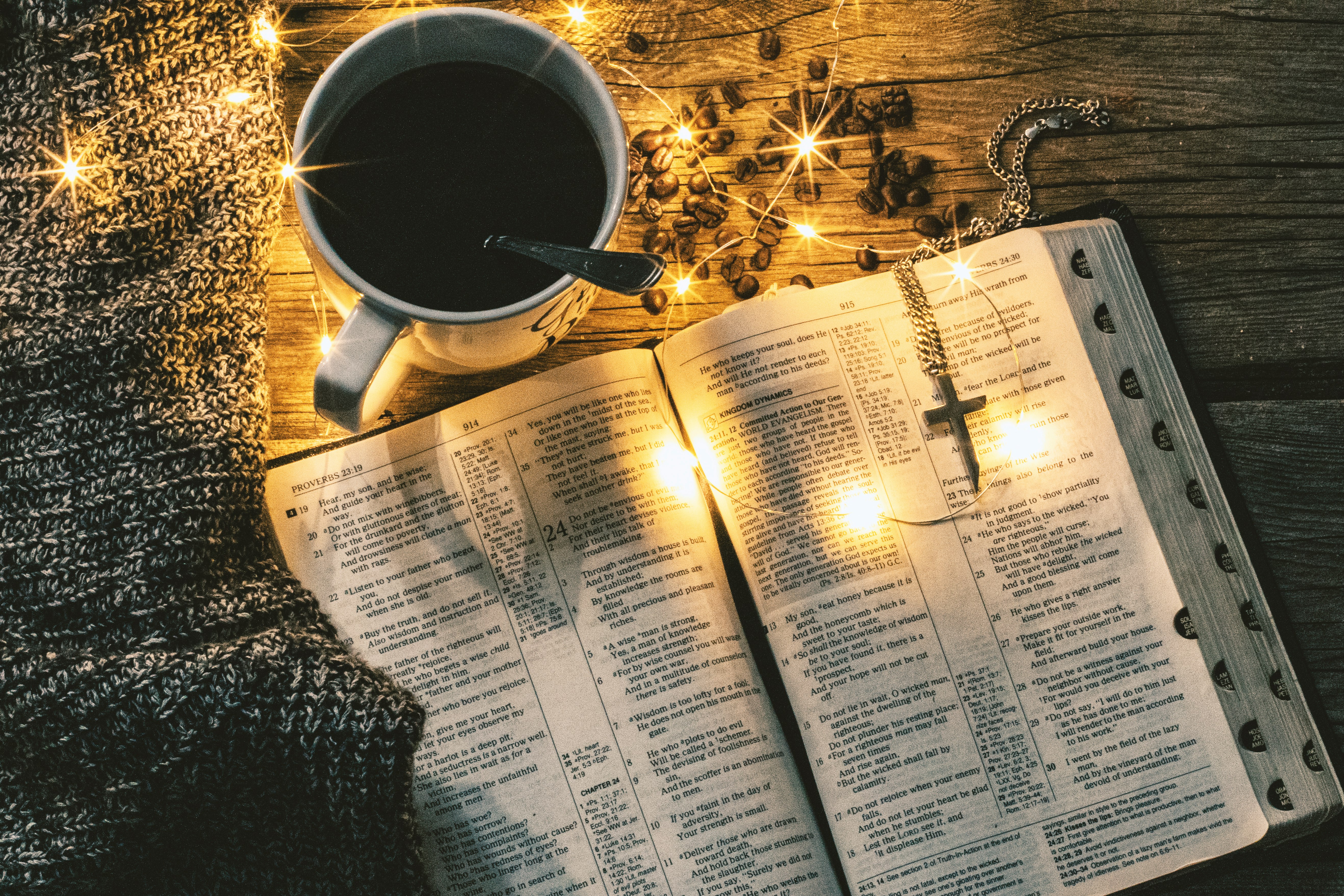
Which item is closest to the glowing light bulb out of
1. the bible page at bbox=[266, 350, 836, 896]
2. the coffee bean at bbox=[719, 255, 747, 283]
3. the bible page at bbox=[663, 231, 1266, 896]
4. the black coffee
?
the bible page at bbox=[663, 231, 1266, 896]

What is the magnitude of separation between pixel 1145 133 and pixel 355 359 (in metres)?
0.72

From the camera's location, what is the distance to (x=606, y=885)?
695 mm

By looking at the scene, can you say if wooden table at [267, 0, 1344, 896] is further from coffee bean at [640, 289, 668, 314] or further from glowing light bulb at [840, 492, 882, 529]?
glowing light bulb at [840, 492, 882, 529]

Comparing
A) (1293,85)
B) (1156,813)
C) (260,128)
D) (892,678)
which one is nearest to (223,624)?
(260,128)

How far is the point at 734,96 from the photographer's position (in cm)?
76

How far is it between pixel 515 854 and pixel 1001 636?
0.45 meters

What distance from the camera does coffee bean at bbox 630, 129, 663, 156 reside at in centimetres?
75

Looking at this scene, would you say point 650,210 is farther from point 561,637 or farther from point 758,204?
point 561,637

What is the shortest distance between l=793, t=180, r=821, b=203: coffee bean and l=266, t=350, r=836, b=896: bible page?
0.69 ft

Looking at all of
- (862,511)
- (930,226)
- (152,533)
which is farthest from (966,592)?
(152,533)

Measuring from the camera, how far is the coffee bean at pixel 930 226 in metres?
0.76

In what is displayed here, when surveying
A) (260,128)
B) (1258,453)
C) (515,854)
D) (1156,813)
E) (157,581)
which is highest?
(260,128)

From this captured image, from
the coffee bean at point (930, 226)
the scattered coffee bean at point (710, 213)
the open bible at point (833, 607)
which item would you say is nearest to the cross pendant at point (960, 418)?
the open bible at point (833, 607)

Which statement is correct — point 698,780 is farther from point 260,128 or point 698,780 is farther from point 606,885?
point 260,128
